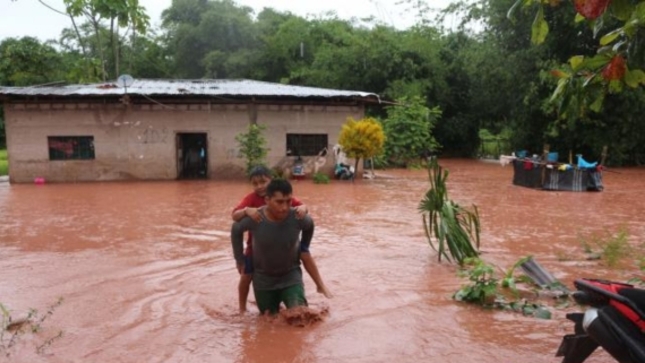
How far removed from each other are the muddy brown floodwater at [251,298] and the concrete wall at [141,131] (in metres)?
4.77

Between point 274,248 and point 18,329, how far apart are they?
2550 millimetres

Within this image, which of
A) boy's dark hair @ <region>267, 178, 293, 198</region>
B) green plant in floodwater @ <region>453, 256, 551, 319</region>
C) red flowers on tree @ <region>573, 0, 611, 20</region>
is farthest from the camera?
green plant in floodwater @ <region>453, 256, 551, 319</region>

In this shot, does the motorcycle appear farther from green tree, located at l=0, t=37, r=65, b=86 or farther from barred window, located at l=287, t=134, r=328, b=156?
green tree, located at l=0, t=37, r=65, b=86

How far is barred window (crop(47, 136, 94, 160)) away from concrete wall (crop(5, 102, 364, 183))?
0.18 m

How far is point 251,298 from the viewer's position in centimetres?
603

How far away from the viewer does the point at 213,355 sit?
14.8ft

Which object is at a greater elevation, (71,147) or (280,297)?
(71,147)

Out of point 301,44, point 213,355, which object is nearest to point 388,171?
point 301,44

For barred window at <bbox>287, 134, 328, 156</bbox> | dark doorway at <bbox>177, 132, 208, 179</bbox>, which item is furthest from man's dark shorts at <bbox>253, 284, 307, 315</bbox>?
dark doorway at <bbox>177, 132, 208, 179</bbox>

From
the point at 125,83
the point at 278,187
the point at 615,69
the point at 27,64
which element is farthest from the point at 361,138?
the point at 27,64

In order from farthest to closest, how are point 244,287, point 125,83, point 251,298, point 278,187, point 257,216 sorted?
1. point 125,83
2. point 251,298
3. point 244,287
4. point 257,216
5. point 278,187

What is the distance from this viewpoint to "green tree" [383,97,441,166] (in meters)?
25.4

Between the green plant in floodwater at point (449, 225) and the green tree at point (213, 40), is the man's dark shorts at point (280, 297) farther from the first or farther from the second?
the green tree at point (213, 40)

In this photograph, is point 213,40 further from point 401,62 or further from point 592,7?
point 592,7
